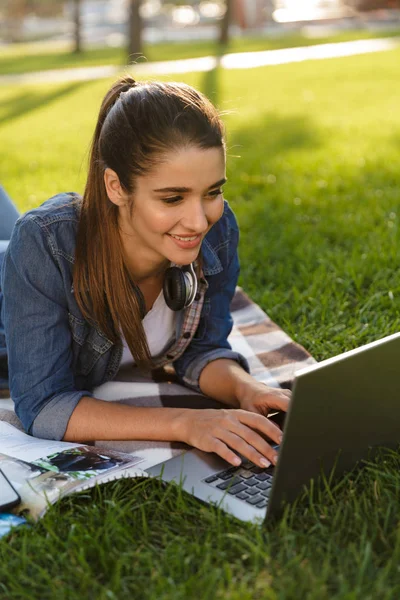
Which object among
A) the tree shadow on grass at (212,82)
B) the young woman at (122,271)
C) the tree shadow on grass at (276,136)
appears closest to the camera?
the young woman at (122,271)

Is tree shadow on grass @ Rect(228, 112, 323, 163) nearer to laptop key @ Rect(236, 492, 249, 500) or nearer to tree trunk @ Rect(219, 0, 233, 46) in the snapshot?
laptop key @ Rect(236, 492, 249, 500)

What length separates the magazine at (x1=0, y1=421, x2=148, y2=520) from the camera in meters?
1.92

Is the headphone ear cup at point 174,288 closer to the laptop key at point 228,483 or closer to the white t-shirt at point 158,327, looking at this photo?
the white t-shirt at point 158,327

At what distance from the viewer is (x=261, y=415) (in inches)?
83.8

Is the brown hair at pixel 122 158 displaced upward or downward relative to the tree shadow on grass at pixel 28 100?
upward

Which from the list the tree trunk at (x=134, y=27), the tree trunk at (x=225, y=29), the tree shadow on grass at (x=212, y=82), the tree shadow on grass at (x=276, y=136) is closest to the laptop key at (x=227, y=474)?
the tree shadow on grass at (x=276, y=136)

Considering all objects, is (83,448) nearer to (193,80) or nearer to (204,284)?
(204,284)

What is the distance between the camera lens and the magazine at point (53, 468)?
75.7 inches

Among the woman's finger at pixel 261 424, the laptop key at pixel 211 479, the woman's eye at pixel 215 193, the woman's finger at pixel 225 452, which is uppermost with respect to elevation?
the woman's eye at pixel 215 193

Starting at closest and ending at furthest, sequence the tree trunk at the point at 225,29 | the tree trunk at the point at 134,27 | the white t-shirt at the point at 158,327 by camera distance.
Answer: the white t-shirt at the point at 158,327
the tree trunk at the point at 134,27
the tree trunk at the point at 225,29

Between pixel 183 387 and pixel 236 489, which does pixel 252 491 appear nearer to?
pixel 236 489

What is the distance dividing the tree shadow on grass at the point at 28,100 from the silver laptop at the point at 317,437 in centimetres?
726

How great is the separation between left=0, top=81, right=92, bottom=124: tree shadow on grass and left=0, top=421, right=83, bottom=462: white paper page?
22.5 feet

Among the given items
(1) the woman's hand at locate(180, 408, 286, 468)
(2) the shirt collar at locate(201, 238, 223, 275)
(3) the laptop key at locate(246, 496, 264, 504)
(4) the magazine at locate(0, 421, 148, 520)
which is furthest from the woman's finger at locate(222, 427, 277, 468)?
(2) the shirt collar at locate(201, 238, 223, 275)
